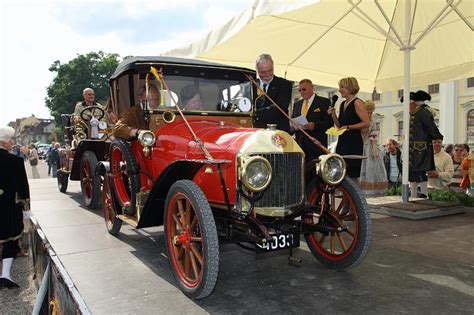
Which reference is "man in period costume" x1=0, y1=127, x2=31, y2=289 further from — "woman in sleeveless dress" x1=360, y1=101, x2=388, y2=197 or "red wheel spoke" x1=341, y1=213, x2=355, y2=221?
"woman in sleeveless dress" x1=360, y1=101, x2=388, y2=197

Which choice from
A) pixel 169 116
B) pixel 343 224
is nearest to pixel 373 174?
pixel 343 224

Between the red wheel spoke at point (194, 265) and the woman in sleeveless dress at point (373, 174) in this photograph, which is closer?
the red wheel spoke at point (194, 265)

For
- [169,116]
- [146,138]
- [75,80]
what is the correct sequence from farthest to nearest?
[75,80] < [169,116] < [146,138]

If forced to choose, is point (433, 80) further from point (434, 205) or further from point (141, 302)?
point (141, 302)

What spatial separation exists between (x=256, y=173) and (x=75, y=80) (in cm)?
5137

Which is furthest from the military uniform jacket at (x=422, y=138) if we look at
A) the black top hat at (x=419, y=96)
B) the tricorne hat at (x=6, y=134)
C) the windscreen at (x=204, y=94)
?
the tricorne hat at (x=6, y=134)

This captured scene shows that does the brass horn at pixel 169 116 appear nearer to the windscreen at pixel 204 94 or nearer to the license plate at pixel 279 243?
the windscreen at pixel 204 94

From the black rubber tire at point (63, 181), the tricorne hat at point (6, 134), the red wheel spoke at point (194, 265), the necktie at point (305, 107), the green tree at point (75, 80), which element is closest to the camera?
the red wheel spoke at point (194, 265)

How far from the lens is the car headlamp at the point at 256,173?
2.69 m

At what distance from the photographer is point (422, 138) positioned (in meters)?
6.14

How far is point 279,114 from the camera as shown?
448 cm

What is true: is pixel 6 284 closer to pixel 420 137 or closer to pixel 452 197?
pixel 420 137

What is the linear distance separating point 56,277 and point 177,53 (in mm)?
3834

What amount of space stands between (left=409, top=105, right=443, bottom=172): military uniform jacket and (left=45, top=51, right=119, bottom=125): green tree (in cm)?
4642
